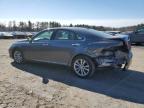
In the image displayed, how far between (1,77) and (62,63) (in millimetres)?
1969

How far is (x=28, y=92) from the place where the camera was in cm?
585

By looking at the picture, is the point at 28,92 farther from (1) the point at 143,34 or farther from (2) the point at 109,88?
(1) the point at 143,34

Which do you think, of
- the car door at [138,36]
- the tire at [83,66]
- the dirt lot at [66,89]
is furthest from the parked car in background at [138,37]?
the tire at [83,66]

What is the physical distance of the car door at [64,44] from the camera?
7.61 metres

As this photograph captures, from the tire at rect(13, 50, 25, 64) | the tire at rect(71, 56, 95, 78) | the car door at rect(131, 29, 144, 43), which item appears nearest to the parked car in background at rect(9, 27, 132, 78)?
the tire at rect(71, 56, 95, 78)

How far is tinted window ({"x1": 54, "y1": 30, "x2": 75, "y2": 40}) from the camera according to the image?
307 inches

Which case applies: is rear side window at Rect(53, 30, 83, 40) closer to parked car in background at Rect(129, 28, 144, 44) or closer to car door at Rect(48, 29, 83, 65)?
car door at Rect(48, 29, 83, 65)

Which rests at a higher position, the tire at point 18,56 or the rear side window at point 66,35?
the rear side window at point 66,35

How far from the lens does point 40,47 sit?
8.71 meters

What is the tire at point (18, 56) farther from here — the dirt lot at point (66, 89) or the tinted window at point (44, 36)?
the tinted window at point (44, 36)

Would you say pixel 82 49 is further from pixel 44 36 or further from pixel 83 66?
pixel 44 36

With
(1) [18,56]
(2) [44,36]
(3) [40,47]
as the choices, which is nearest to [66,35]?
(2) [44,36]

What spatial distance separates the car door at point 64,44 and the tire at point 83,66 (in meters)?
0.31

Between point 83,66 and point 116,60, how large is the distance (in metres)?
1.00
